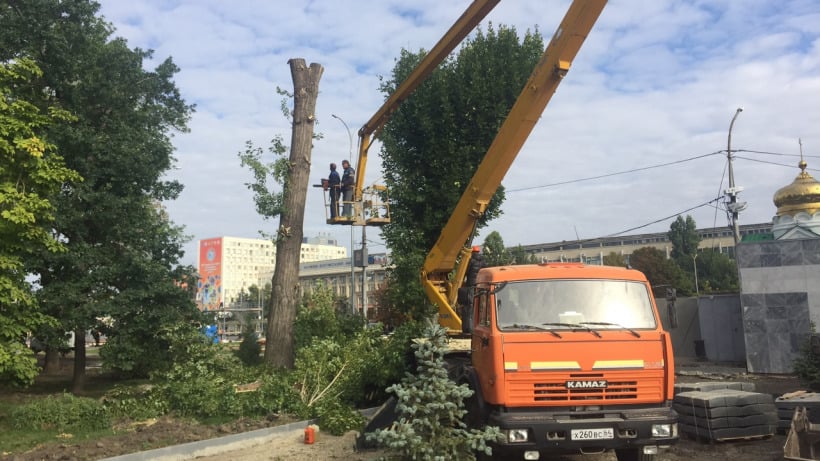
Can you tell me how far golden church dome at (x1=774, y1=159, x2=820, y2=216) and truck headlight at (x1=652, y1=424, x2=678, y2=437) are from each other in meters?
34.9

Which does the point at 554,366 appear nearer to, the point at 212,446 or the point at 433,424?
the point at 433,424

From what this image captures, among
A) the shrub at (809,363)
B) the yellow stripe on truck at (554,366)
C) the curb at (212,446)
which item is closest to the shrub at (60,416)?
the curb at (212,446)

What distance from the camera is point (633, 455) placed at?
707 centimetres

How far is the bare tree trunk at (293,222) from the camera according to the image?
1489 cm

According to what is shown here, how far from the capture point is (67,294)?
13.2 m

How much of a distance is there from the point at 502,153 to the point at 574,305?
6.15m

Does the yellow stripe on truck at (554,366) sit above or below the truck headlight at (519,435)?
above

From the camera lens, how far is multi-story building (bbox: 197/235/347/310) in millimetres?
131625

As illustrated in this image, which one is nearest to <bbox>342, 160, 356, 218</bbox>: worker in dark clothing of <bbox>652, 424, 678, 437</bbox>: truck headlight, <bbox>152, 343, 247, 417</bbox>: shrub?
<bbox>152, 343, 247, 417</bbox>: shrub

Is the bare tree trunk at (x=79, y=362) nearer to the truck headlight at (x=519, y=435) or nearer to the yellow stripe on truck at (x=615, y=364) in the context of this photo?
the truck headlight at (x=519, y=435)

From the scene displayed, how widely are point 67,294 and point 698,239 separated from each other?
3204 inches

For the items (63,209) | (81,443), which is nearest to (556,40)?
(81,443)

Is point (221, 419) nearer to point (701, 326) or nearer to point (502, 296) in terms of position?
point (502, 296)

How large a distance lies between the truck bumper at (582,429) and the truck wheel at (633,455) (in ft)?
1.43
